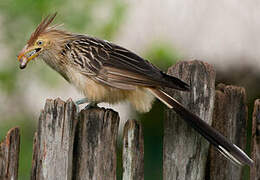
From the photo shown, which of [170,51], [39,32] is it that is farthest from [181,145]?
[170,51]

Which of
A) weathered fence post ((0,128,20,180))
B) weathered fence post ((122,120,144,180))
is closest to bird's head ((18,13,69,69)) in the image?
weathered fence post ((0,128,20,180))

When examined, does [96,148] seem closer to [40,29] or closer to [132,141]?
[132,141]

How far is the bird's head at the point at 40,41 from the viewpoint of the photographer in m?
4.01

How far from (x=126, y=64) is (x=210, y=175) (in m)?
1.00

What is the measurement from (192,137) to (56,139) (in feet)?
2.83

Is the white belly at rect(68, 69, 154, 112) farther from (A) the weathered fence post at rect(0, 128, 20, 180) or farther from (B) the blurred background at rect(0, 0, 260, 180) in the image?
(B) the blurred background at rect(0, 0, 260, 180)

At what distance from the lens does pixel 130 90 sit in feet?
12.6

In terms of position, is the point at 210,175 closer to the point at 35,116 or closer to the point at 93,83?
the point at 93,83

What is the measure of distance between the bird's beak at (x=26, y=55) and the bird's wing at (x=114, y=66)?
0.30 meters

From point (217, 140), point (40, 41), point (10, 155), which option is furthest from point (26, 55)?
point (217, 140)

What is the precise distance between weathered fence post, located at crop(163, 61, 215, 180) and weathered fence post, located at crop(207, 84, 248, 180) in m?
0.08

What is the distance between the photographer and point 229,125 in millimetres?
3449

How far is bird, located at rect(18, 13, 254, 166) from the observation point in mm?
3512

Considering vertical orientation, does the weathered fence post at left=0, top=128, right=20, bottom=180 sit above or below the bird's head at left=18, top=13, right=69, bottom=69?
below
